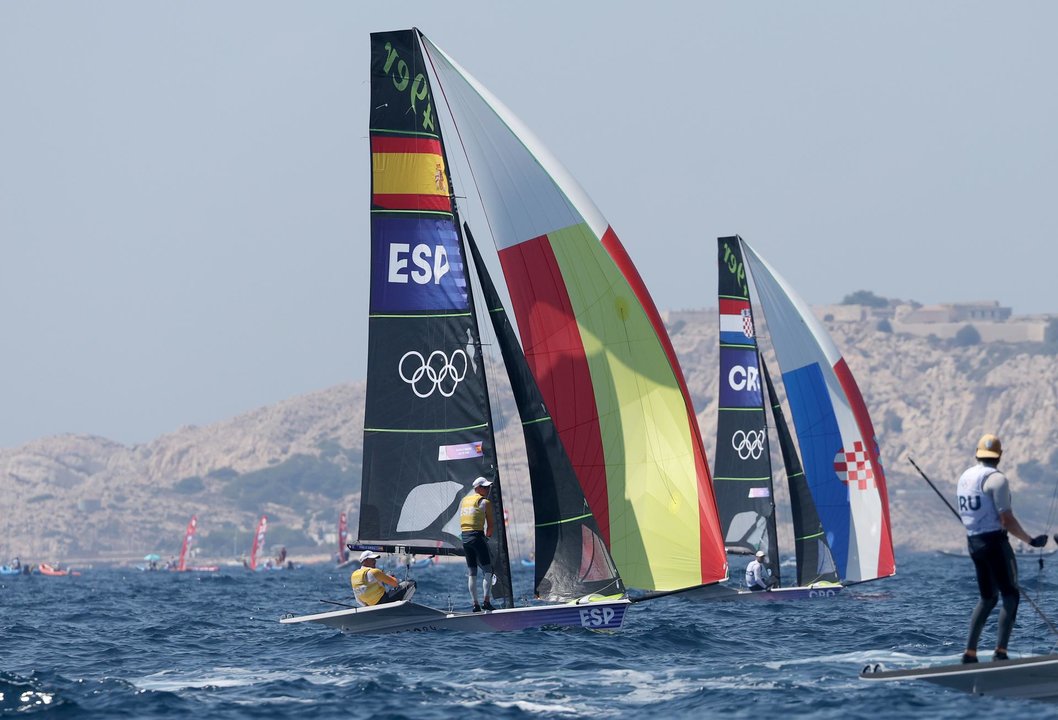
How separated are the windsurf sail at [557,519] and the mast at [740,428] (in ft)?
43.4

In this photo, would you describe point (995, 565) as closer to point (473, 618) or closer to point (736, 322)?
point (473, 618)

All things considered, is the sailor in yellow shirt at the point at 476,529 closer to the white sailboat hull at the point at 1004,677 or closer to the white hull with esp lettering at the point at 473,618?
the white hull with esp lettering at the point at 473,618

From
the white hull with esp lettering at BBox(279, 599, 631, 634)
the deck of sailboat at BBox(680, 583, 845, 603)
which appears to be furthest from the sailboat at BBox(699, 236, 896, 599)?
the white hull with esp lettering at BBox(279, 599, 631, 634)

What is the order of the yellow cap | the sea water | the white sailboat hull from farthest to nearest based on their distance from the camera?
the sea water, the yellow cap, the white sailboat hull

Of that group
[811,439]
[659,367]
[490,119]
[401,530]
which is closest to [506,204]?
[490,119]

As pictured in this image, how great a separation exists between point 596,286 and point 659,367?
4.22 ft

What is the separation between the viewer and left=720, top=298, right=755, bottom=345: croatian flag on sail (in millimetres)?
32750

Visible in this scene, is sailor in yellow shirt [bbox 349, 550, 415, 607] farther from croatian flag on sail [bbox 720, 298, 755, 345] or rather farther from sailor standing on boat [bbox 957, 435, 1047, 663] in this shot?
croatian flag on sail [bbox 720, 298, 755, 345]

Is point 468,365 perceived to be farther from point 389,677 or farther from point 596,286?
point 389,677

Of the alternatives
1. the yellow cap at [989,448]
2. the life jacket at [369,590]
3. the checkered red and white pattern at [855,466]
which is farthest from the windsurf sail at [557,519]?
the checkered red and white pattern at [855,466]

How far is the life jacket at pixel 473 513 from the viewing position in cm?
1911

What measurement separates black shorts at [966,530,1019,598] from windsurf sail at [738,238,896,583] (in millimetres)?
18515

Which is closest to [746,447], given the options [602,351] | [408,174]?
[602,351]

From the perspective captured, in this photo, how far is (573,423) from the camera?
2027 cm
